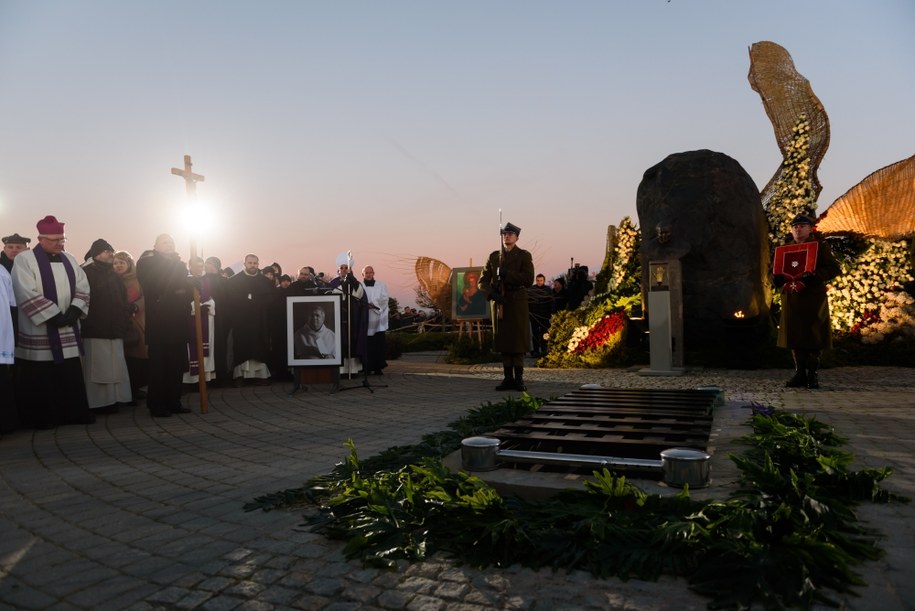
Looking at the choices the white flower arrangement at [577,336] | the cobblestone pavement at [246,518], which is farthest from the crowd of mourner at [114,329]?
the white flower arrangement at [577,336]

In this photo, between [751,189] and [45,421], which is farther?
[751,189]

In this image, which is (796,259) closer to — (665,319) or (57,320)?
(665,319)

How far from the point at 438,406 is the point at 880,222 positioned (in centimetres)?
951

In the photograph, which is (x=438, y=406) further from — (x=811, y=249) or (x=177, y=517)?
(x=811, y=249)

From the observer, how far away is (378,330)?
1221 centimetres

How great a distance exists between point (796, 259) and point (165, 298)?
7.56 metres

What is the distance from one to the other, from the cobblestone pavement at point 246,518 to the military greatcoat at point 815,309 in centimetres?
66

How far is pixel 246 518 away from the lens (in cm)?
313

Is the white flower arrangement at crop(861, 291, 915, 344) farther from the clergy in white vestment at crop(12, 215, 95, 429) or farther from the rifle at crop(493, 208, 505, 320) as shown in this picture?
the clergy in white vestment at crop(12, 215, 95, 429)

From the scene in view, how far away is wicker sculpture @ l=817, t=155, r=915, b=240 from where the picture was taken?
1113 centimetres

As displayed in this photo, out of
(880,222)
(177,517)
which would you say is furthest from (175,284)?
(880,222)

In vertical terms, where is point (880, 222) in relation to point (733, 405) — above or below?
above

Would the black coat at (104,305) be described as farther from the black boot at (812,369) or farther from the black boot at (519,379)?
the black boot at (812,369)

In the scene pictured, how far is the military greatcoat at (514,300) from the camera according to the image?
8109 mm
